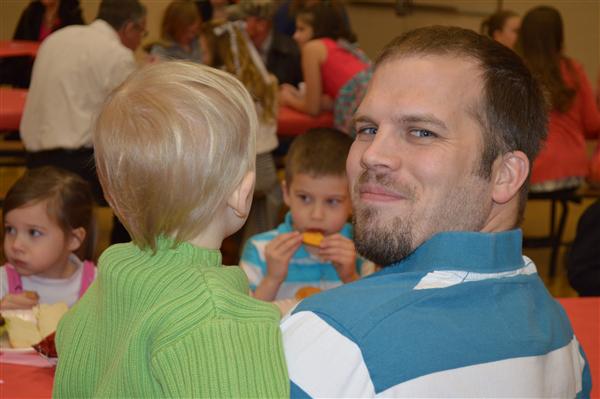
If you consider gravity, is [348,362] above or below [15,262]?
above

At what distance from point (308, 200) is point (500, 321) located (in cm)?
181

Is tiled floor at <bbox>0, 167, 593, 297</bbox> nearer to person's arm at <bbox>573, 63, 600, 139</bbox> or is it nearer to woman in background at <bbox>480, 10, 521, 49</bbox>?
person's arm at <bbox>573, 63, 600, 139</bbox>

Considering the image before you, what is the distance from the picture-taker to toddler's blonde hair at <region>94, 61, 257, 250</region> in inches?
59.9

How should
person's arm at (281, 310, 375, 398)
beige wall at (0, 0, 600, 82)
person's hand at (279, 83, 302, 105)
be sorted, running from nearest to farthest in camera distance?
person's arm at (281, 310, 375, 398) → person's hand at (279, 83, 302, 105) → beige wall at (0, 0, 600, 82)

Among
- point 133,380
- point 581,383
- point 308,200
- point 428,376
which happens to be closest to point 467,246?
point 428,376

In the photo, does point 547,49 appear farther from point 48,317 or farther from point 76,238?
point 48,317

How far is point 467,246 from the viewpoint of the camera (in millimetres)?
1454

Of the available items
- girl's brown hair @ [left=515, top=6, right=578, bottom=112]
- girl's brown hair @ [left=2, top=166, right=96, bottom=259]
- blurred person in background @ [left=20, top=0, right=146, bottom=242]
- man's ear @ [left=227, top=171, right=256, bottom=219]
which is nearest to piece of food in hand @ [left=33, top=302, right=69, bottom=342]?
girl's brown hair @ [left=2, top=166, right=96, bottom=259]

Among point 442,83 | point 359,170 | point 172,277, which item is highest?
point 442,83

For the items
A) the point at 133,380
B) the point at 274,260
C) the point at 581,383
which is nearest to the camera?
the point at 133,380

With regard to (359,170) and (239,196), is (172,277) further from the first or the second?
(359,170)

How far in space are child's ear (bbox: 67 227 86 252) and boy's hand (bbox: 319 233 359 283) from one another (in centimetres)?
90

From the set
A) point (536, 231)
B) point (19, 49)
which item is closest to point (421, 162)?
point (536, 231)

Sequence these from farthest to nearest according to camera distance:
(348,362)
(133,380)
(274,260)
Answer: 1. (274,260)
2. (133,380)
3. (348,362)
